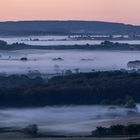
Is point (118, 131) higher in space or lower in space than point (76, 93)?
lower

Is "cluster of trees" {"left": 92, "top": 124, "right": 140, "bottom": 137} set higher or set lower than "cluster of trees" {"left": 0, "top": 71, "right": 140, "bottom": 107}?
lower

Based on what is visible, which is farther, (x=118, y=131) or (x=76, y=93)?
(x=76, y=93)

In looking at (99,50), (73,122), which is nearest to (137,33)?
(99,50)

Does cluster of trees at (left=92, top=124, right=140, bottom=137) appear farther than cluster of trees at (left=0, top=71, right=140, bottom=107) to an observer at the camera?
No

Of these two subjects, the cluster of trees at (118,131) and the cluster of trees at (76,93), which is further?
the cluster of trees at (76,93)

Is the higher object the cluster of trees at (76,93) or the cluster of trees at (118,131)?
the cluster of trees at (76,93)

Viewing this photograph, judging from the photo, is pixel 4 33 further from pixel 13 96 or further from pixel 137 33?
pixel 13 96

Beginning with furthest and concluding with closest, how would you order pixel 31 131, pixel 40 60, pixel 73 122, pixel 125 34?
pixel 125 34 < pixel 40 60 < pixel 73 122 < pixel 31 131

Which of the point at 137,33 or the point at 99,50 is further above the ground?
the point at 137,33
